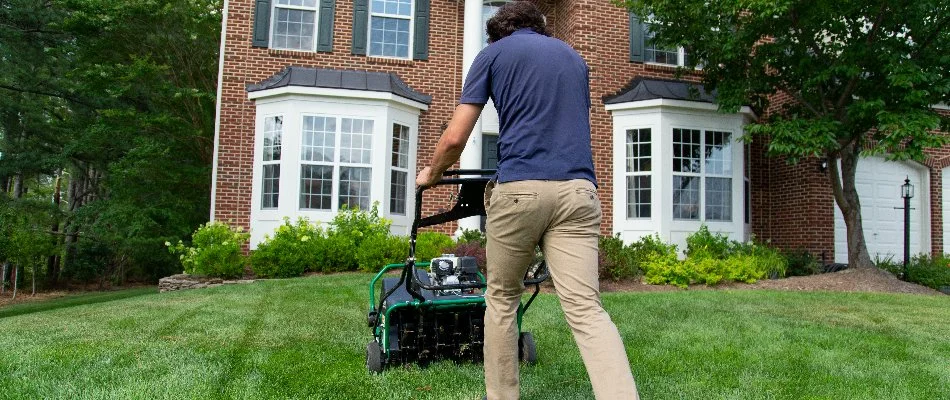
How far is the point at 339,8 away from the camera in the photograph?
39.2ft

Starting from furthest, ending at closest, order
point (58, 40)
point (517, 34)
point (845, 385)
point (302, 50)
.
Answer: point (58, 40)
point (302, 50)
point (845, 385)
point (517, 34)

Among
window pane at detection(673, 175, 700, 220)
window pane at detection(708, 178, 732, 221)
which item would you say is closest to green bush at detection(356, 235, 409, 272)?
window pane at detection(673, 175, 700, 220)

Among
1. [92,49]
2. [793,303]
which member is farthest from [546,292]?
[92,49]

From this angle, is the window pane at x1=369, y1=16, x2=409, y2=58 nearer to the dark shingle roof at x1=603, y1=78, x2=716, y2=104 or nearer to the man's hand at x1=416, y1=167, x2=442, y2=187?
the dark shingle roof at x1=603, y1=78, x2=716, y2=104

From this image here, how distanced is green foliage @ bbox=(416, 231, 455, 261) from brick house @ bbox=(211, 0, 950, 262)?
997 mm

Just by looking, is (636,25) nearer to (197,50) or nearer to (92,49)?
(197,50)

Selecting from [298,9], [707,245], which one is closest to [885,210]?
[707,245]

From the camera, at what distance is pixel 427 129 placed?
39.6ft

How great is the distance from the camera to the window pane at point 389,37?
12.1 m

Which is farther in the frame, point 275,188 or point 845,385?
point 275,188

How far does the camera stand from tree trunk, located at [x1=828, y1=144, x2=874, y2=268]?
34.5ft

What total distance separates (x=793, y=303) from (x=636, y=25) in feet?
→ 22.6

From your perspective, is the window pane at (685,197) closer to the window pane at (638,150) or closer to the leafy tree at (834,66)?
the window pane at (638,150)

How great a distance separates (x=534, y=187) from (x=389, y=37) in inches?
413
